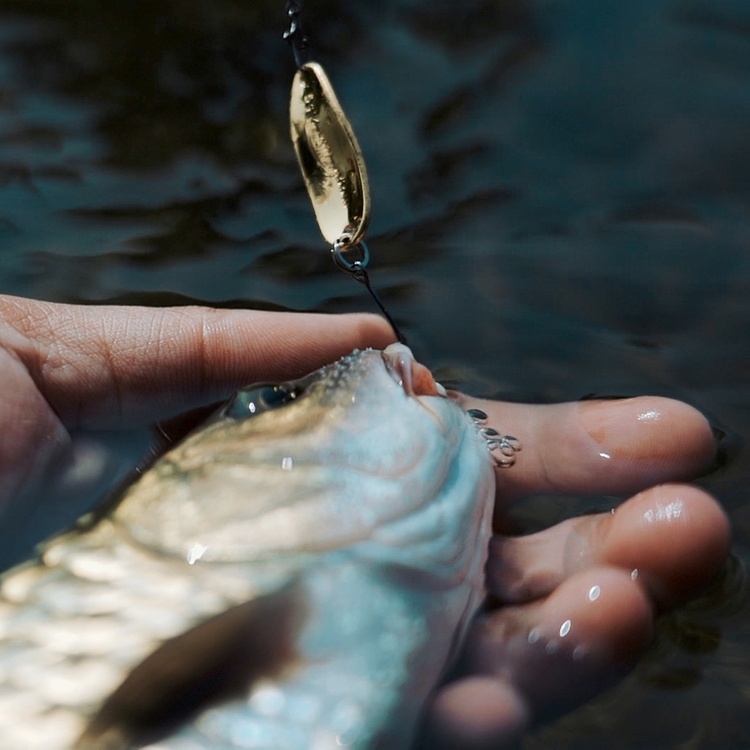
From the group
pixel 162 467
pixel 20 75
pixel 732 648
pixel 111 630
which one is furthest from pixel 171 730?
pixel 20 75

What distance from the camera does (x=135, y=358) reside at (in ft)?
6.57

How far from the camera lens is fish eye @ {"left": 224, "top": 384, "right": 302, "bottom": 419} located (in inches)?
60.0

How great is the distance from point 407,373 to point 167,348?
1.96 ft

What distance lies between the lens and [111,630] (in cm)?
132

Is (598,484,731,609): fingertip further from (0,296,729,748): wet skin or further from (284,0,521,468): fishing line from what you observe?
(284,0,521,468): fishing line

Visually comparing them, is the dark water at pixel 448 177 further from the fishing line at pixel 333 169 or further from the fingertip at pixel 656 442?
the fishing line at pixel 333 169

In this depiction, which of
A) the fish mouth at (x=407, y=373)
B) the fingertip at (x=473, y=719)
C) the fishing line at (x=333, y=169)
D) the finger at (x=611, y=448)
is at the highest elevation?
the fishing line at (x=333, y=169)

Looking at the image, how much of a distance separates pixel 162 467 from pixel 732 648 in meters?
0.80

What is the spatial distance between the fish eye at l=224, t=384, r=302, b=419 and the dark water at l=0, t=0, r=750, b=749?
638 millimetres

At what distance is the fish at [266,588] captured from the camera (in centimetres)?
128

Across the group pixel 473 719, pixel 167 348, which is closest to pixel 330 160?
pixel 167 348

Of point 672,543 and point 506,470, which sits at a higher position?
point 672,543

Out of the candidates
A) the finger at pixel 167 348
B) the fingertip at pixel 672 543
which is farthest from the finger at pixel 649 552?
the finger at pixel 167 348

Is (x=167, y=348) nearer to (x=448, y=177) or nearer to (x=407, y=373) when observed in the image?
(x=407, y=373)
